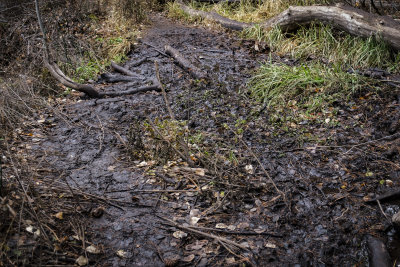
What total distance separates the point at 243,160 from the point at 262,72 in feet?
7.29

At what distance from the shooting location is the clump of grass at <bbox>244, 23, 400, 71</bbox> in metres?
5.07

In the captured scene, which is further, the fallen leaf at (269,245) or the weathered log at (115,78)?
the weathered log at (115,78)

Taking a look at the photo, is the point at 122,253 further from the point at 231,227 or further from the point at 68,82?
the point at 68,82

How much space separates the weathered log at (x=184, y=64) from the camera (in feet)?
18.3

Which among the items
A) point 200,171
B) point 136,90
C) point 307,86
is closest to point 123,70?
point 136,90

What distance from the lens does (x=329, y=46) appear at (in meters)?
5.67

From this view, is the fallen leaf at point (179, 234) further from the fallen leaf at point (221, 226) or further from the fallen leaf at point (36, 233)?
the fallen leaf at point (36, 233)

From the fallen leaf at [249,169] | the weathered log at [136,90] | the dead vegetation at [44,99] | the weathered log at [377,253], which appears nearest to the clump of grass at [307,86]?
the fallen leaf at [249,169]

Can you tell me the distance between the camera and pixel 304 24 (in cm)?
617

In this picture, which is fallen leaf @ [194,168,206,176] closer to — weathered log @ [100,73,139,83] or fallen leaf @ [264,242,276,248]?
fallen leaf @ [264,242,276,248]

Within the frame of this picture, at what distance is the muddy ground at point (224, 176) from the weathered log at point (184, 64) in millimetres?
273

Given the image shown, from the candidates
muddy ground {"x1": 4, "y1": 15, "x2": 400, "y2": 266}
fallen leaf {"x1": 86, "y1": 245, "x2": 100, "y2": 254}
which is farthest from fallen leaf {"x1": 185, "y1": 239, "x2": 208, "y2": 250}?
fallen leaf {"x1": 86, "y1": 245, "x2": 100, "y2": 254}

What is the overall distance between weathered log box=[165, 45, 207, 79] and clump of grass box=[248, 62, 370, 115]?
0.94m

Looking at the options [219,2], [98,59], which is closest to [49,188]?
[98,59]
